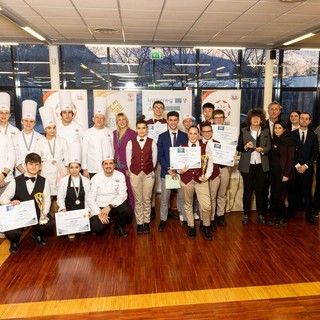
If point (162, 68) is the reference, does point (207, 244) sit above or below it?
below

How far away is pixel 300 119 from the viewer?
4227 mm

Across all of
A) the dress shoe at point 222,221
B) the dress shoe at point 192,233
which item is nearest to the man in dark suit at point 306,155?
the dress shoe at point 222,221

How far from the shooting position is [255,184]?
4172 millimetres

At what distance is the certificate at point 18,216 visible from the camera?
11.1ft

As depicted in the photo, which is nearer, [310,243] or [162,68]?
[310,243]

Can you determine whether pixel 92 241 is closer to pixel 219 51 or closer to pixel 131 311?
pixel 131 311

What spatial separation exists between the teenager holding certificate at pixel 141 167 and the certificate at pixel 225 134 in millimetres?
835

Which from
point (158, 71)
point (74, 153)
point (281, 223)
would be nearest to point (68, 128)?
point (74, 153)

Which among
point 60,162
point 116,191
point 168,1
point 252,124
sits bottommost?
point 116,191

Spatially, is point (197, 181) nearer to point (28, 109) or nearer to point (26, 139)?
point (26, 139)

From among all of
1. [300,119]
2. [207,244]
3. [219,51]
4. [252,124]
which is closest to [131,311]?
[207,244]

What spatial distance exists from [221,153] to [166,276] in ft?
5.69

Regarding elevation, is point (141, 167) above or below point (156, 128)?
below

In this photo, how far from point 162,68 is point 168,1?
3414 millimetres
